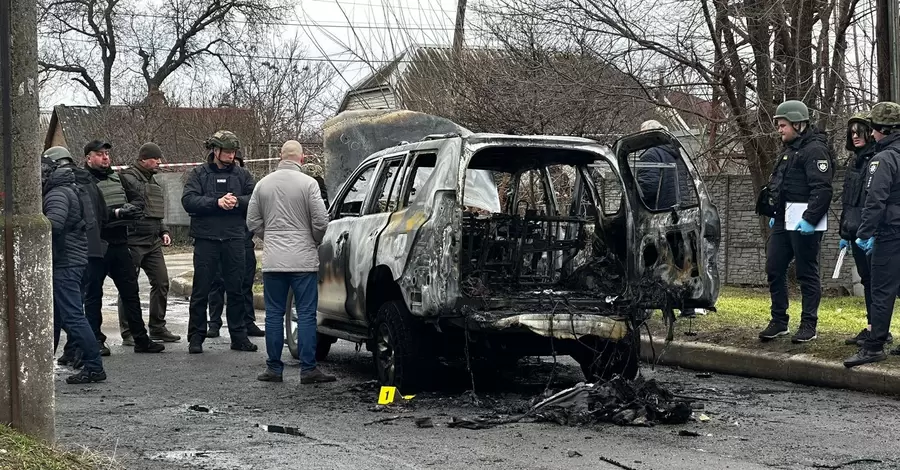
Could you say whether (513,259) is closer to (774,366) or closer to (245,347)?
(774,366)

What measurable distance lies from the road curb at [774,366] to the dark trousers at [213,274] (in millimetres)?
3789

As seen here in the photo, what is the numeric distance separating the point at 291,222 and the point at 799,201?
404cm

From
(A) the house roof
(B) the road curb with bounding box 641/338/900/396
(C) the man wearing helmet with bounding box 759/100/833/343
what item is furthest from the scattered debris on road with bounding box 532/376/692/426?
(A) the house roof

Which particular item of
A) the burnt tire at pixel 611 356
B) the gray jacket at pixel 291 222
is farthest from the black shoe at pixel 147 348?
the burnt tire at pixel 611 356

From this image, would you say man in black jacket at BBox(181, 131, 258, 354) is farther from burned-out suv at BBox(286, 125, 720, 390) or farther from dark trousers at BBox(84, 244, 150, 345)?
burned-out suv at BBox(286, 125, 720, 390)

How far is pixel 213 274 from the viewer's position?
10641 millimetres

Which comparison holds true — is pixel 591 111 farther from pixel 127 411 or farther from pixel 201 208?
pixel 127 411

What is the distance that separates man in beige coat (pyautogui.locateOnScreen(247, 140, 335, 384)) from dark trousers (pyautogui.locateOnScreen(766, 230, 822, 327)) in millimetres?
3690

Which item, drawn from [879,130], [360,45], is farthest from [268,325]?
[360,45]

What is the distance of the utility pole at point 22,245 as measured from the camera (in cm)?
513

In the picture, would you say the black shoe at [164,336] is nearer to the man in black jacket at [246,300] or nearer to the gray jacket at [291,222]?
the man in black jacket at [246,300]

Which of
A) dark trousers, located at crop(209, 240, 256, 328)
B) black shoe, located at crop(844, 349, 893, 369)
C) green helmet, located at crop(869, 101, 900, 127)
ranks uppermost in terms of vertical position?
green helmet, located at crop(869, 101, 900, 127)

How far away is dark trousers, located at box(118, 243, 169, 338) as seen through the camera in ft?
35.8

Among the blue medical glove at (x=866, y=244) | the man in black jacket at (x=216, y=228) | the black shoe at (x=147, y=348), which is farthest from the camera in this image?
the black shoe at (x=147, y=348)
